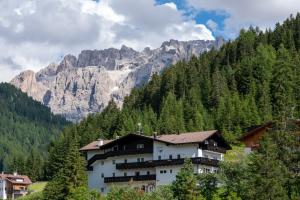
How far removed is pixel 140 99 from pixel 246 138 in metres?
99.4

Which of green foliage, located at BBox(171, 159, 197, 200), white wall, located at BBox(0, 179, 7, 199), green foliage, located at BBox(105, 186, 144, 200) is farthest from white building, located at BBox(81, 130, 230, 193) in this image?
white wall, located at BBox(0, 179, 7, 199)

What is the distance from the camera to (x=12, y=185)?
154m

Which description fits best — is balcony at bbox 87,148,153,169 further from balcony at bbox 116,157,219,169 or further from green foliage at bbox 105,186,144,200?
green foliage at bbox 105,186,144,200

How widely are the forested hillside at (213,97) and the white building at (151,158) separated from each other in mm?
28912

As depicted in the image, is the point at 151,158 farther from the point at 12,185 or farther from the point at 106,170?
the point at 12,185

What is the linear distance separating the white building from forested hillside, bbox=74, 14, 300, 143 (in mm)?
28912

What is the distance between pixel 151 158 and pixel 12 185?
67.2 m

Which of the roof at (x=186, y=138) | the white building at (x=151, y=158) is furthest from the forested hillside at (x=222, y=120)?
the roof at (x=186, y=138)

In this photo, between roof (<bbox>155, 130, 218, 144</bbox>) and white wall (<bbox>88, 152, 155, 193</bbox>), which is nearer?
roof (<bbox>155, 130, 218, 144</bbox>)

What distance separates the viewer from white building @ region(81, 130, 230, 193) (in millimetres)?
90250

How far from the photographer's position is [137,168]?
3752 inches

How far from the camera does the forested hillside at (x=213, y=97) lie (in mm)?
136750

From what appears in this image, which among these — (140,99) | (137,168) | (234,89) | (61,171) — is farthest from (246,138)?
(140,99)

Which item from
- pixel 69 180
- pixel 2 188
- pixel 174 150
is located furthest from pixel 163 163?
pixel 2 188
